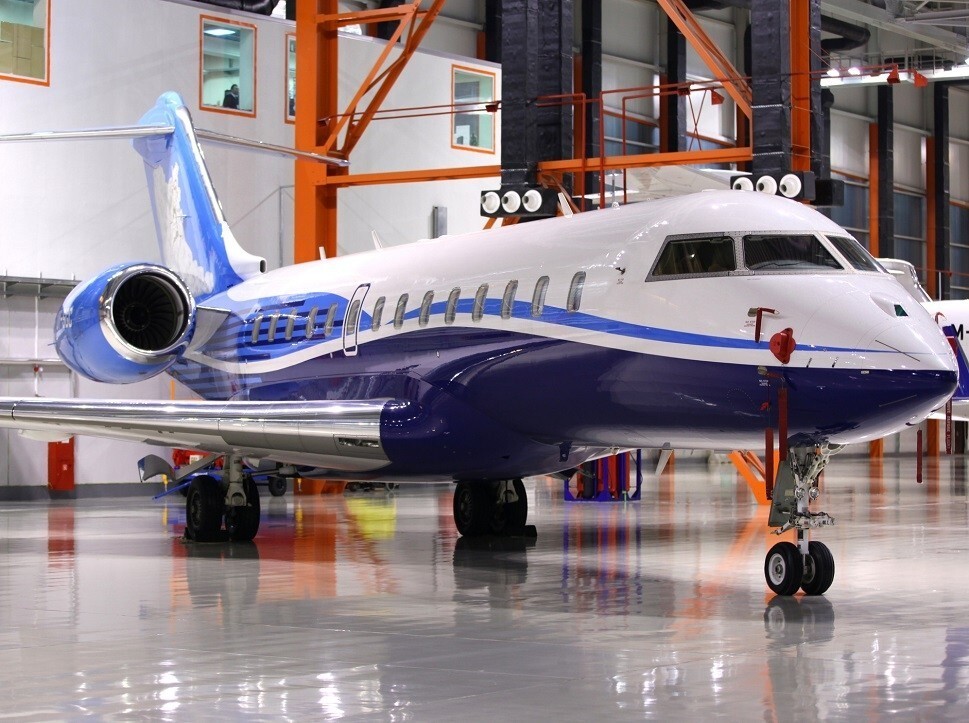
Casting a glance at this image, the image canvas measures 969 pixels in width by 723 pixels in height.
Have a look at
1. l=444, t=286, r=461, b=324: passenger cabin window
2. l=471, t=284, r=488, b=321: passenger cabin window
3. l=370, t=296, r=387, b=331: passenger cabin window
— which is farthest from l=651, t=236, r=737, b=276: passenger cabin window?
l=370, t=296, r=387, b=331: passenger cabin window

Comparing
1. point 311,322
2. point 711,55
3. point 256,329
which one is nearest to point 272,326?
point 256,329

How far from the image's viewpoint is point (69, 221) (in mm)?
25375

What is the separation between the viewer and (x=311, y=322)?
52.3 feet

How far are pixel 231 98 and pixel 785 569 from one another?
66.7 ft

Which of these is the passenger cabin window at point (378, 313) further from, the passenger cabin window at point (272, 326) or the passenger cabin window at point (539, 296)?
the passenger cabin window at point (539, 296)

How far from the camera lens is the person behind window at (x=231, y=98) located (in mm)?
28234

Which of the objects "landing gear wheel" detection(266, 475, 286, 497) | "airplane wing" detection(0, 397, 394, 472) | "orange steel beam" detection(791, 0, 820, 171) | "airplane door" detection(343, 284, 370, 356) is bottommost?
"landing gear wheel" detection(266, 475, 286, 497)

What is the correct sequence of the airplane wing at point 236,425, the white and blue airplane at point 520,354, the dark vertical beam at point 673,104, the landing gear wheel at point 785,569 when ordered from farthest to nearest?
the dark vertical beam at point 673,104
the airplane wing at point 236,425
the landing gear wheel at point 785,569
the white and blue airplane at point 520,354

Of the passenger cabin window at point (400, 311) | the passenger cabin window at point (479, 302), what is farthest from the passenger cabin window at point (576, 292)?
the passenger cabin window at point (400, 311)

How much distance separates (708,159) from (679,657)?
1446 centimetres

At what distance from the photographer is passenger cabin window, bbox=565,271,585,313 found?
39.5 ft

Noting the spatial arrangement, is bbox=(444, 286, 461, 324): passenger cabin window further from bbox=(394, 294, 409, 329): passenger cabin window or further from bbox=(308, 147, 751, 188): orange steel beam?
bbox=(308, 147, 751, 188): orange steel beam

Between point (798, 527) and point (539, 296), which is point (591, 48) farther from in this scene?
point (798, 527)

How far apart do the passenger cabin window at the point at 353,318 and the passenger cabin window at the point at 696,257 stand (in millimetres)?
4573
